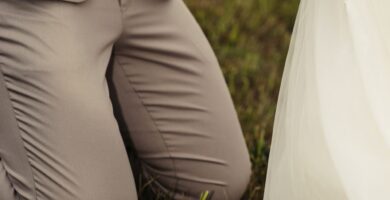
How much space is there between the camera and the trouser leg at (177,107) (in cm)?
175

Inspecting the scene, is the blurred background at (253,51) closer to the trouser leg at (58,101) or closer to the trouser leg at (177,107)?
the trouser leg at (177,107)

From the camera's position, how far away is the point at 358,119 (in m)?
1.45

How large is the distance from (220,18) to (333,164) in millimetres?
1551

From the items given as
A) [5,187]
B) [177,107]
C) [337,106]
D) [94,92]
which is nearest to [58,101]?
[94,92]

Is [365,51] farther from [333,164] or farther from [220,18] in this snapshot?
[220,18]

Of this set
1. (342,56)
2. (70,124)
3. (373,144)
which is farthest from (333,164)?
(70,124)

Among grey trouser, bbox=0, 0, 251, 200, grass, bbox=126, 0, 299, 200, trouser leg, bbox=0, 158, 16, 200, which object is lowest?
grass, bbox=126, 0, 299, 200

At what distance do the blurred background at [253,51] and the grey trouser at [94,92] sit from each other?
0.35 meters

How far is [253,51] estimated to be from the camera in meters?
2.81

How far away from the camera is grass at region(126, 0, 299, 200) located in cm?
230

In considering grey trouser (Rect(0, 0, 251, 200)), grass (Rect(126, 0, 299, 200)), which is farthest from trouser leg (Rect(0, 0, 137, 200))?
grass (Rect(126, 0, 299, 200))

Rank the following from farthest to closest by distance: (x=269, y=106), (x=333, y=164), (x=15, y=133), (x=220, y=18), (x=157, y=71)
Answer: (x=220, y=18) → (x=269, y=106) → (x=157, y=71) → (x=15, y=133) → (x=333, y=164)

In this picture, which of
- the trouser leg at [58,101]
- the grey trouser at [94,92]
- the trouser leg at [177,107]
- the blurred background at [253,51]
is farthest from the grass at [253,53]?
the trouser leg at [58,101]

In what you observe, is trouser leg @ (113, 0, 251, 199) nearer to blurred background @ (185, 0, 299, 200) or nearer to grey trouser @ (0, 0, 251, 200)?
grey trouser @ (0, 0, 251, 200)
